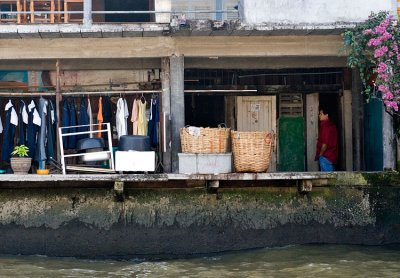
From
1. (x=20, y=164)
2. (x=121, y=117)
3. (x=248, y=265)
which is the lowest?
(x=248, y=265)

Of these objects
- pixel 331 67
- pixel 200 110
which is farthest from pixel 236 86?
pixel 331 67

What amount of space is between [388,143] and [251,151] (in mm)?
2974

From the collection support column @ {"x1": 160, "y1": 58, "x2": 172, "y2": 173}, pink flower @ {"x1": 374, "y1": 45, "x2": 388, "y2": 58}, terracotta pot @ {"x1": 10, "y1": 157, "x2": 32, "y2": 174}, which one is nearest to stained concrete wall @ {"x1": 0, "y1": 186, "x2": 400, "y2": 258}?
terracotta pot @ {"x1": 10, "y1": 157, "x2": 32, "y2": 174}

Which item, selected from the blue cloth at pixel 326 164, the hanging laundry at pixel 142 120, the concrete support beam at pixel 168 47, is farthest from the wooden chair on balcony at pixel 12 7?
the blue cloth at pixel 326 164

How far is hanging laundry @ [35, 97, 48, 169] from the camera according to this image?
15.4 metres

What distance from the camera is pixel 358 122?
55.6 feet

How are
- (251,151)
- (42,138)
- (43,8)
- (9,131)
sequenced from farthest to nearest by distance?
(43,8), (9,131), (42,138), (251,151)

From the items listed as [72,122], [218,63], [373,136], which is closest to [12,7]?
[72,122]

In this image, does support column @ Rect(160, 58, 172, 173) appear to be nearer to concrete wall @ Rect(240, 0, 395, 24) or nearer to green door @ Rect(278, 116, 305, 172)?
concrete wall @ Rect(240, 0, 395, 24)

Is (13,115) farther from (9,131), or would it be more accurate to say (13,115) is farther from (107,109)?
(107,109)

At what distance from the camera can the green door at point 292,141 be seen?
58.5 ft

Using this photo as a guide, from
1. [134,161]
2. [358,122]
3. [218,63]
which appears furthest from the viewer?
[358,122]

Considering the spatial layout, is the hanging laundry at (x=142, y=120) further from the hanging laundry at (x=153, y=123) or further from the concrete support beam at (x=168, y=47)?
the concrete support beam at (x=168, y=47)

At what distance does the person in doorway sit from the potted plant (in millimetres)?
6040
